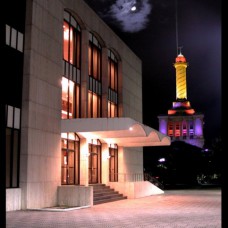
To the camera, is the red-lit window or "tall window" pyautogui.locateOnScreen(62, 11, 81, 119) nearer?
"tall window" pyautogui.locateOnScreen(62, 11, 81, 119)

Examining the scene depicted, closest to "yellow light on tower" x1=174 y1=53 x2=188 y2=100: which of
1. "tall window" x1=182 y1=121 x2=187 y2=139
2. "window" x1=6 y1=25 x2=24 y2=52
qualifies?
"tall window" x1=182 y1=121 x2=187 y2=139

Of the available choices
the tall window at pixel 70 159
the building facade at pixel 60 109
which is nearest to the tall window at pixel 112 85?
the building facade at pixel 60 109

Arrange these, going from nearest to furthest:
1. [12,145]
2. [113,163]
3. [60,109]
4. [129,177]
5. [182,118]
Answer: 1. [12,145]
2. [60,109]
3. [113,163]
4. [129,177]
5. [182,118]

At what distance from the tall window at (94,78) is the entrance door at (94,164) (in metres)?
2.45

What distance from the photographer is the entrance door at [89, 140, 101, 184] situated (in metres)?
31.0

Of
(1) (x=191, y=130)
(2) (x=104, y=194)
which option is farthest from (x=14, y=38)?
(1) (x=191, y=130)

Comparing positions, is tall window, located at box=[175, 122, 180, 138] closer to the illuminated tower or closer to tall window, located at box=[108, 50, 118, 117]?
the illuminated tower

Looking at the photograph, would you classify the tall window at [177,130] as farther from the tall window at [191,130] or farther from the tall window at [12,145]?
the tall window at [12,145]

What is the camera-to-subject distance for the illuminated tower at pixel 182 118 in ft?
484

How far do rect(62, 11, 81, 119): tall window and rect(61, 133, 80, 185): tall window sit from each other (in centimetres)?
145

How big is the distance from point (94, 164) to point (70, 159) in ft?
14.8

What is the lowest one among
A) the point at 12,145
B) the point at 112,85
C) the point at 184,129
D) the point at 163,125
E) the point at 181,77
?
the point at 12,145

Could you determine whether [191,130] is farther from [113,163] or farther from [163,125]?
[113,163]

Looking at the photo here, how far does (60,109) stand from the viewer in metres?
25.1
